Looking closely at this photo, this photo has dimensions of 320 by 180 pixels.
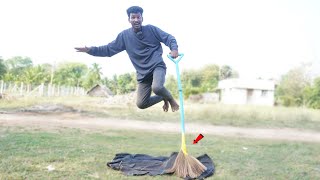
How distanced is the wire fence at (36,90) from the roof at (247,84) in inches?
977

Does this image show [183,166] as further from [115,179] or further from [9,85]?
[9,85]

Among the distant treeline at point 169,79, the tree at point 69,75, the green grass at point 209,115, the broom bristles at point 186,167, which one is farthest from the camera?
the tree at point 69,75

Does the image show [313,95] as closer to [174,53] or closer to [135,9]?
[174,53]

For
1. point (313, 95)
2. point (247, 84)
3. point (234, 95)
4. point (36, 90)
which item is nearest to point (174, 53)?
point (36, 90)

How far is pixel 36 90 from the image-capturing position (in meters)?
13.7

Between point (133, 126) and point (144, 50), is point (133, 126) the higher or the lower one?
the lower one

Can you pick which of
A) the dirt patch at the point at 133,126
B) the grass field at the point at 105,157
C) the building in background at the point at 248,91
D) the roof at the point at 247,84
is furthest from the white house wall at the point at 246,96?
the grass field at the point at 105,157

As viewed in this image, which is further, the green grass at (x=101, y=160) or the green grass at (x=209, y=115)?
the green grass at (x=209, y=115)

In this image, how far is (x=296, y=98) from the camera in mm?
35625

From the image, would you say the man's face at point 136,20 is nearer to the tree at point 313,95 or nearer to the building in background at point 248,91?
the tree at point 313,95

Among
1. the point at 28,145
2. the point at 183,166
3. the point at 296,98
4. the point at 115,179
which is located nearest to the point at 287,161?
the point at 183,166

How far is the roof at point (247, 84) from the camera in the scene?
135 feet

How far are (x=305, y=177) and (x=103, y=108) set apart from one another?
1391 centimetres

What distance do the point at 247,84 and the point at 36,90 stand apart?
1233 inches
